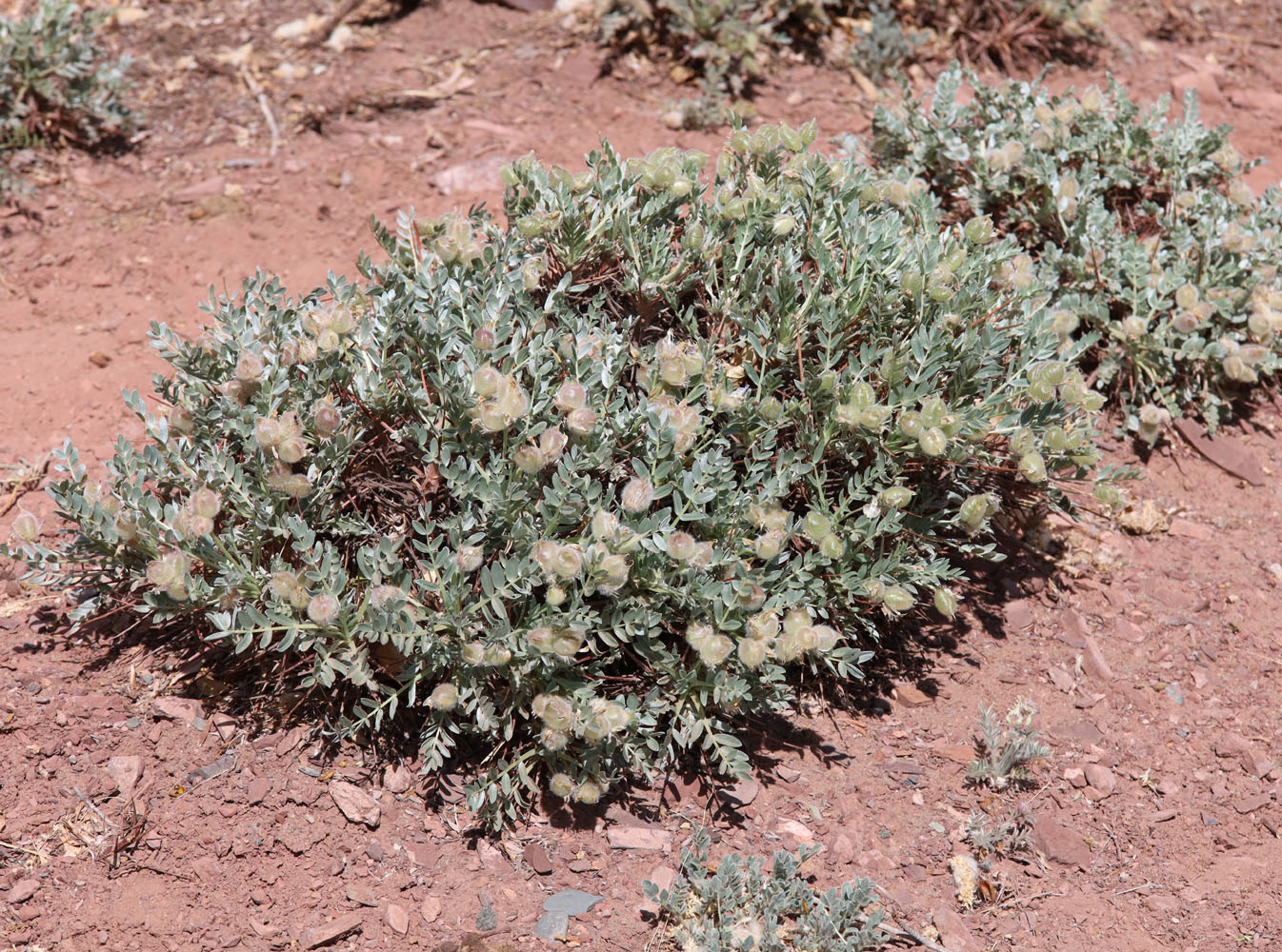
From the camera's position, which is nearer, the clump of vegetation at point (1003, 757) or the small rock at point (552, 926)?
the small rock at point (552, 926)

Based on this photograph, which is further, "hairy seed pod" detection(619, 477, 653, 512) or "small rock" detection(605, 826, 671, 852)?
"small rock" detection(605, 826, 671, 852)

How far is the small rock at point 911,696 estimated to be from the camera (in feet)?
10.6

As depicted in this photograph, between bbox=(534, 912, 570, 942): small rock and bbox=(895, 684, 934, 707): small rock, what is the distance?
1.21 m

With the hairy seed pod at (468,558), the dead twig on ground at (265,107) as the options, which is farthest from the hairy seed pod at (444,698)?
the dead twig on ground at (265,107)

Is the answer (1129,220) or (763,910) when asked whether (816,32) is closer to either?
(1129,220)

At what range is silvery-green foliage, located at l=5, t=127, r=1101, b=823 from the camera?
2.64 m

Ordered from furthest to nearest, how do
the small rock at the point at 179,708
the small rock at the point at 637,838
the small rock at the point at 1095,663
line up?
1. the small rock at the point at 1095,663
2. the small rock at the point at 179,708
3. the small rock at the point at 637,838

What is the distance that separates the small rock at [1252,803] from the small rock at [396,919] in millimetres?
2175

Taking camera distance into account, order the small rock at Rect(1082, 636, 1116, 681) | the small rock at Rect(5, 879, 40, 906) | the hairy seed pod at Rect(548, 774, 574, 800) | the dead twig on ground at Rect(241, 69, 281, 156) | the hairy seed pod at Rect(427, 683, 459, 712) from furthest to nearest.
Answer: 1. the dead twig on ground at Rect(241, 69, 281, 156)
2. the small rock at Rect(1082, 636, 1116, 681)
3. the hairy seed pod at Rect(548, 774, 574, 800)
4. the hairy seed pod at Rect(427, 683, 459, 712)
5. the small rock at Rect(5, 879, 40, 906)

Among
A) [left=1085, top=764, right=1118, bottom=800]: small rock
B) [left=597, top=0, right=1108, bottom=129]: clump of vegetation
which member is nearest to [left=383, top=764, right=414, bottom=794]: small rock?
[left=1085, top=764, right=1118, bottom=800]: small rock

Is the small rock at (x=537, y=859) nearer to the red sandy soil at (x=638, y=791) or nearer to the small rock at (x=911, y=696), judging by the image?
the red sandy soil at (x=638, y=791)

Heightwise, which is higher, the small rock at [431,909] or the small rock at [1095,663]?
the small rock at [431,909]

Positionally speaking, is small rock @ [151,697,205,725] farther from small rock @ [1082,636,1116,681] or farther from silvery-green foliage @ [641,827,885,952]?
small rock @ [1082,636,1116,681]

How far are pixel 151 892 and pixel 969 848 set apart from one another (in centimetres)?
198
